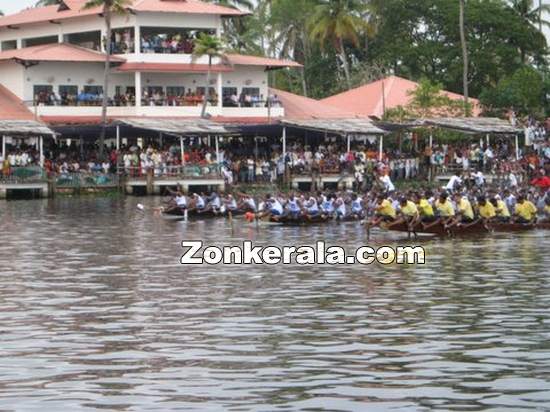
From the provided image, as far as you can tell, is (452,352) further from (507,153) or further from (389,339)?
(507,153)

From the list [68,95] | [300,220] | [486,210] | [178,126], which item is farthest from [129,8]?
[486,210]

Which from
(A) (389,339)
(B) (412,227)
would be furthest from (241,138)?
(A) (389,339)

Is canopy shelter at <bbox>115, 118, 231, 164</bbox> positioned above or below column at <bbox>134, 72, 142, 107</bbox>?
below

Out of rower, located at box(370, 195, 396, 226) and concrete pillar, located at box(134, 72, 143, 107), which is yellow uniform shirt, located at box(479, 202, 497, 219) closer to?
rower, located at box(370, 195, 396, 226)

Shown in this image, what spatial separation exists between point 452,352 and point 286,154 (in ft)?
156

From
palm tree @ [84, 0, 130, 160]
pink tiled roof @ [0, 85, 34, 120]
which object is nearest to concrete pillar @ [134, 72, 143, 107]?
palm tree @ [84, 0, 130, 160]

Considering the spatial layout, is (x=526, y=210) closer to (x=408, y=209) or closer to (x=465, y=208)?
(x=465, y=208)

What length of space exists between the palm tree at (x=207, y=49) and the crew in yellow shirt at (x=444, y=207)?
33.1 metres

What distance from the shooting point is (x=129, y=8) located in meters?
72.4

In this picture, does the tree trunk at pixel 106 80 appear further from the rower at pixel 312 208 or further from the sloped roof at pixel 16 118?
the rower at pixel 312 208

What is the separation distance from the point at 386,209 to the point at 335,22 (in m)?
48.9

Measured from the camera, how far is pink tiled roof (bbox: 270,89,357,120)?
75688 millimetres

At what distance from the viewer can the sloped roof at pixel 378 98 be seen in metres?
79.3

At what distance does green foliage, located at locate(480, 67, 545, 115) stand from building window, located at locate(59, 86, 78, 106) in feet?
75.0
